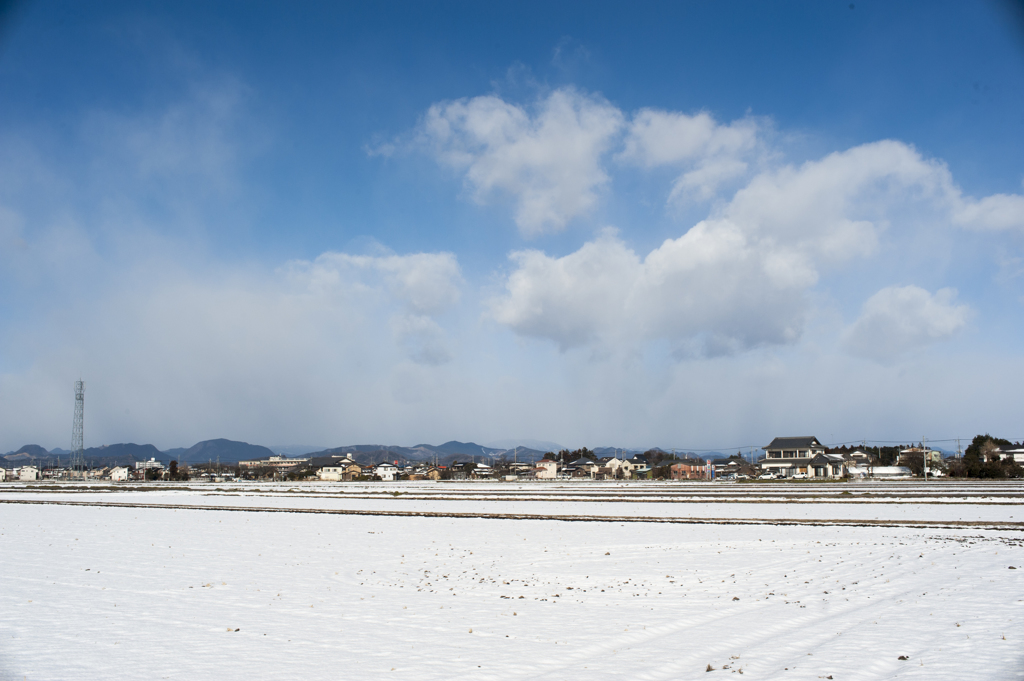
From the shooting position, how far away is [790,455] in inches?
3937

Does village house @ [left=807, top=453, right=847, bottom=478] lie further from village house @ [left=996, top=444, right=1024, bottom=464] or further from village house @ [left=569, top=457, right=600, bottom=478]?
village house @ [left=569, top=457, right=600, bottom=478]

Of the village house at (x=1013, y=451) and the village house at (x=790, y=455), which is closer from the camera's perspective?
A: the village house at (x=790, y=455)

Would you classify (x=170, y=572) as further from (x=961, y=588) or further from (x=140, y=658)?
(x=961, y=588)

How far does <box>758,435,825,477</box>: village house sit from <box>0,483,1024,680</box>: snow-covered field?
247ft

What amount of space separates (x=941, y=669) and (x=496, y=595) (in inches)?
303

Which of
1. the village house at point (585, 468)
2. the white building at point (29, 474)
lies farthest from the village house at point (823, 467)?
the white building at point (29, 474)

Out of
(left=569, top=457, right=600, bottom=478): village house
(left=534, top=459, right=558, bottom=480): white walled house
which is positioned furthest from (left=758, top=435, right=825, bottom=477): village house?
(left=534, top=459, right=558, bottom=480): white walled house

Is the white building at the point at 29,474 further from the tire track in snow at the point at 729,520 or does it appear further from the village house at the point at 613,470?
the tire track in snow at the point at 729,520

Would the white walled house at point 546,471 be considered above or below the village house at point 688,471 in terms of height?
below

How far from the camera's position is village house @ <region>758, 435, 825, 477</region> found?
307ft

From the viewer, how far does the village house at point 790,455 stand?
307ft

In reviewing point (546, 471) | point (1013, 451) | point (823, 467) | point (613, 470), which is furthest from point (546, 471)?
point (1013, 451)

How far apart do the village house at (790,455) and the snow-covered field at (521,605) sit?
75390 mm

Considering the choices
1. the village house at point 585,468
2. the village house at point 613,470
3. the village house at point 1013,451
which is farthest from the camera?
the village house at point 585,468
